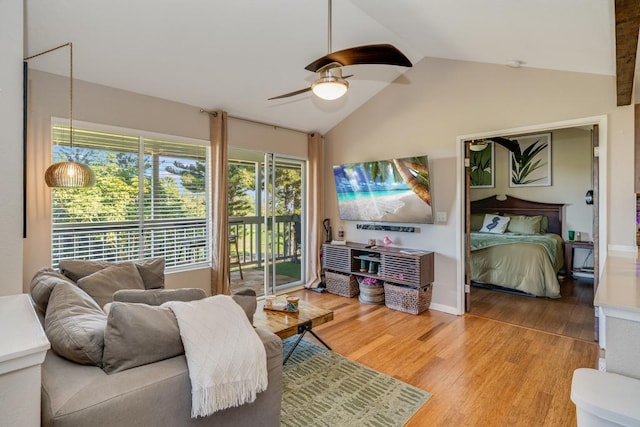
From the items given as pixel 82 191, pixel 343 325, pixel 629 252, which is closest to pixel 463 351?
pixel 343 325

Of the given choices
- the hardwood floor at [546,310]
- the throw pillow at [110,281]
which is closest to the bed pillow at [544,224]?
the hardwood floor at [546,310]

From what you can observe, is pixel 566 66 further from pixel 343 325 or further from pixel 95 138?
pixel 95 138

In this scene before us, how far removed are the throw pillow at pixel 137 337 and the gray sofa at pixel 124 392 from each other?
0.04ft

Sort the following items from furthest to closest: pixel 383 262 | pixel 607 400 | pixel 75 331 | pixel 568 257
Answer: pixel 568 257 < pixel 383 262 < pixel 75 331 < pixel 607 400

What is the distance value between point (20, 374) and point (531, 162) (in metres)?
6.99

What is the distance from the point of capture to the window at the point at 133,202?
3.07 m

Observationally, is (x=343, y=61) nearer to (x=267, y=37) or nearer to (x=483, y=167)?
(x=267, y=37)

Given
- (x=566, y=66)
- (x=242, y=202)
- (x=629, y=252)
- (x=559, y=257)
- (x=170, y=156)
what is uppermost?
(x=566, y=66)

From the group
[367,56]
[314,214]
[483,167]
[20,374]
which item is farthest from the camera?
[483,167]

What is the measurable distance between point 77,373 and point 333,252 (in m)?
3.78

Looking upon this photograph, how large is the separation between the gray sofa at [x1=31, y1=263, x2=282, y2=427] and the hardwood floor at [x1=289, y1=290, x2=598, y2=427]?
1108 mm

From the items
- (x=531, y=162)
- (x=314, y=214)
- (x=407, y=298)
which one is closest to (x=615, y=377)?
(x=407, y=298)

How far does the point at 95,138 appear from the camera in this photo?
3.19m

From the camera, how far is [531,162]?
5949 millimetres
